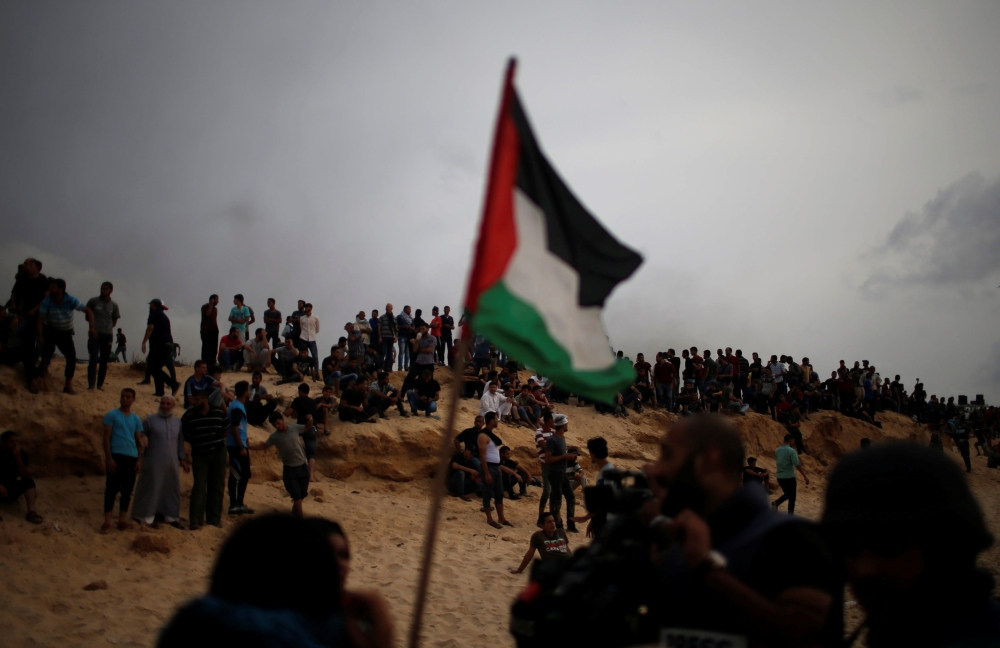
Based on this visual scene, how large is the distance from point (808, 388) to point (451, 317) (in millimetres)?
13801

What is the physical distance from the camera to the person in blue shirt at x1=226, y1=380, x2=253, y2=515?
10789 mm

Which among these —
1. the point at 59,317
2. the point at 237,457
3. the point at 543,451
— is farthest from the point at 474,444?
the point at 59,317

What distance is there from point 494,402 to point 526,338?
1427 centimetres

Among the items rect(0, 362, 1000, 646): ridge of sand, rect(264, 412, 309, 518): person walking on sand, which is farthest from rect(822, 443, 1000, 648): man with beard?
rect(264, 412, 309, 518): person walking on sand

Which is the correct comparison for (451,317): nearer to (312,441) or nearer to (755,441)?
(312,441)

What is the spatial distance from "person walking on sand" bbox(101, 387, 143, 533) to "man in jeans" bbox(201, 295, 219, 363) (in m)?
5.76

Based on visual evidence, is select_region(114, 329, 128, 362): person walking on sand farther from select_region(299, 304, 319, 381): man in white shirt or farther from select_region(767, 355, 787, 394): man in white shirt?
select_region(767, 355, 787, 394): man in white shirt

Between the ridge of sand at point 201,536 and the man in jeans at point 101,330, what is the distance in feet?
1.33

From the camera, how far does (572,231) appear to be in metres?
3.33

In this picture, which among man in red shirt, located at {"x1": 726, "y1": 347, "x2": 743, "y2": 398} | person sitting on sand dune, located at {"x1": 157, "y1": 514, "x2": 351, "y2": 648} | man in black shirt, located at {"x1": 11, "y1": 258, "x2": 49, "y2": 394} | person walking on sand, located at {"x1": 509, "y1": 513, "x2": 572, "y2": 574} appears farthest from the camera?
man in red shirt, located at {"x1": 726, "y1": 347, "x2": 743, "y2": 398}

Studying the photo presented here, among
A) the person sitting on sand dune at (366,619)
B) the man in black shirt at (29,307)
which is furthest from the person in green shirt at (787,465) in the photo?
the man in black shirt at (29,307)

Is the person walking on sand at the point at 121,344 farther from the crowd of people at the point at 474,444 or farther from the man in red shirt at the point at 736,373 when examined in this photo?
the man in red shirt at the point at 736,373

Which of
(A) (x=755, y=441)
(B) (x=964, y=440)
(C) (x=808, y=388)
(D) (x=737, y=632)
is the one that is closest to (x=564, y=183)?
(D) (x=737, y=632)

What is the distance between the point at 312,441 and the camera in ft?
39.9
